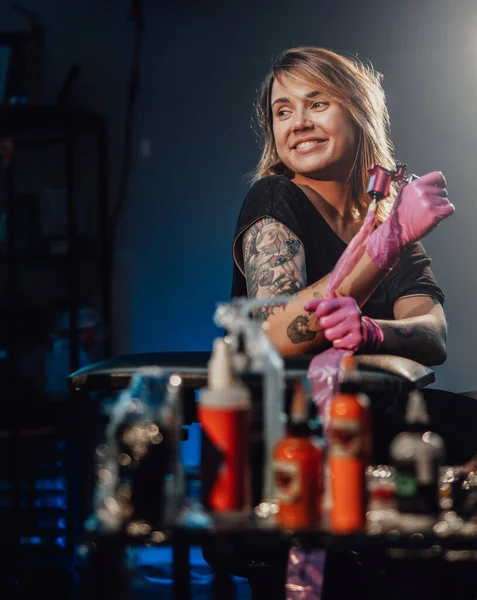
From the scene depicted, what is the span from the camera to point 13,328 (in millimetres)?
3086

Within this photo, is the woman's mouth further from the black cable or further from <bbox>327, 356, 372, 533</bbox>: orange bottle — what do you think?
<bbox>327, 356, 372, 533</bbox>: orange bottle

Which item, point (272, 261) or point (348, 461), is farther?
point (272, 261)

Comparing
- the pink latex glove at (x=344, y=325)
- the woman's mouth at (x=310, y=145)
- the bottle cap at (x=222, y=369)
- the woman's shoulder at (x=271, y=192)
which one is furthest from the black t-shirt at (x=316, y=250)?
the bottle cap at (x=222, y=369)

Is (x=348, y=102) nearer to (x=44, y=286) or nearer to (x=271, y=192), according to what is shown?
(x=271, y=192)

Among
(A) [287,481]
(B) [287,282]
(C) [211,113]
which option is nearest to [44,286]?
(C) [211,113]

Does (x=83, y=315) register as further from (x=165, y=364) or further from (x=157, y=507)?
(x=157, y=507)

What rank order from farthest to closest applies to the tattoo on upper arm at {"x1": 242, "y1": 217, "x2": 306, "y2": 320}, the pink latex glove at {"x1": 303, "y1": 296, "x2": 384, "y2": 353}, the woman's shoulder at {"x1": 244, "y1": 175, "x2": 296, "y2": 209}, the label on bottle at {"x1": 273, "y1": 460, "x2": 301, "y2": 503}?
the woman's shoulder at {"x1": 244, "y1": 175, "x2": 296, "y2": 209}
the tattoo on upper arm at {"x1": 242, "y1": 217, "x2": 306, "y2": 320}
the pink latex glove at {"x1": 303, "y1": 296, "x2": 384, "y2": 353}
the label on bottle at {"x1": 273, "y1": 460, "x2": 301, "y2": 503}

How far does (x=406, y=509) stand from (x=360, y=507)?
0.19ft

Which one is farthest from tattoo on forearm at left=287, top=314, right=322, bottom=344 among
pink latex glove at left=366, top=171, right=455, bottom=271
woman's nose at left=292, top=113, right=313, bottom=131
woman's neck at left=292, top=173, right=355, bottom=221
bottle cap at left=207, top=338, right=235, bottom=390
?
bottle cap at left=207, top=338, right=235, bottom=390

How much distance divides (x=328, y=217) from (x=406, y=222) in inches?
9.0

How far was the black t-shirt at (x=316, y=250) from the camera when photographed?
2334mm

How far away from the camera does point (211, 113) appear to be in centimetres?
299

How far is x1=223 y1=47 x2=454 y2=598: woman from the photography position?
2199 mm

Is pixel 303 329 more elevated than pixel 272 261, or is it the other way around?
pixel 272 261
